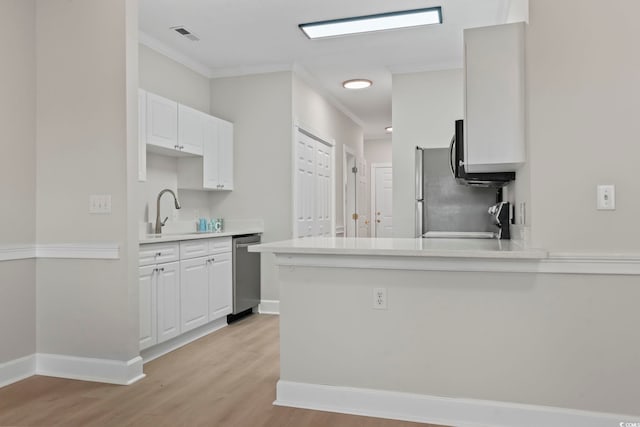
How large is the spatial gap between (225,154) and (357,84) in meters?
1.90

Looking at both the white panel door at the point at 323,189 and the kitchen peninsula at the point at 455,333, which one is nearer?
the kitchen peninsula at the point at 455,333

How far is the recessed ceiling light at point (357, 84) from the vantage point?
225 inches

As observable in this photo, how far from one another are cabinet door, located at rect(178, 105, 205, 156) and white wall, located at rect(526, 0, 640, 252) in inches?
119

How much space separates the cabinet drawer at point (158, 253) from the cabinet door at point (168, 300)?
0.17 ft

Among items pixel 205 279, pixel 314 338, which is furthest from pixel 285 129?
pixel 314 338

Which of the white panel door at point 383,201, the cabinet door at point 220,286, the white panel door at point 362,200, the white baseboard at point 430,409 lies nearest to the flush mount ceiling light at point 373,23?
the cabinet door at point 220,286

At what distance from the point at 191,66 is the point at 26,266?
2.69 meters

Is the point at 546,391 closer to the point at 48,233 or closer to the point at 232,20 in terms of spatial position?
the point at 48,233

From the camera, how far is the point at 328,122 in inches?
256

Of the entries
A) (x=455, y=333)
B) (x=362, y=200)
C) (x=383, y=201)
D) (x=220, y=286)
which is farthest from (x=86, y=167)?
(x=383, y=201)

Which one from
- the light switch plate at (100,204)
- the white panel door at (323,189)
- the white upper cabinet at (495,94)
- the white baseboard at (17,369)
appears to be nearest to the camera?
the white upper cabinet at (495,94)

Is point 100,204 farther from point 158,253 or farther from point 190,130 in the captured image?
point 190,130

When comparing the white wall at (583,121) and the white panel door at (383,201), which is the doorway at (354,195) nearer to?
the white panel door at (383,201)

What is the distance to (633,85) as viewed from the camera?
6.82 feet
